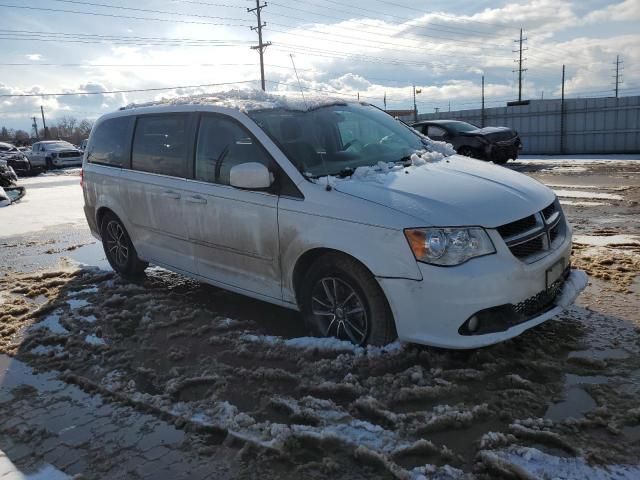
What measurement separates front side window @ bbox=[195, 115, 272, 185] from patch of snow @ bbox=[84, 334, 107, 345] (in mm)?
1482

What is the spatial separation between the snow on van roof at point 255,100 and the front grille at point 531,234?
1.96 m

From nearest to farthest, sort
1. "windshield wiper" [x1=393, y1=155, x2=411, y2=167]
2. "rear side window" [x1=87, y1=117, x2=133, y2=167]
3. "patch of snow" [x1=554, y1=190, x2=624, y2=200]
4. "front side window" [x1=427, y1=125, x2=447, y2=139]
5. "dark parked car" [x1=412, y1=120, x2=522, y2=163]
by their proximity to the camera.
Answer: "windshield wiper" [x1=393, y1=155, x2=411, y2=167] → "rear side window" [x1=87, y1=117, x2=133, y2=167] → "patch of snow" [x1=554, y1=190, x2=624, y2=200] → "dark parked car" [x1=412, y1=120, x2=522, y2=163] → "front side window" [x1=427, y1=125, x2=447, y2=139]

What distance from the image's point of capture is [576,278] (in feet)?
12.7

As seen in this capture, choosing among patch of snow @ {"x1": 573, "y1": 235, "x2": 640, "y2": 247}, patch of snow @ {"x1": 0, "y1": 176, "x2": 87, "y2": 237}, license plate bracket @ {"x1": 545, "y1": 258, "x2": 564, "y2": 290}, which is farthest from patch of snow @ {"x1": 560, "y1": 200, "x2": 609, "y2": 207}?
patch of snow @ {"x1": 0, "y1": 176, "x2": 87, "y2": 237}

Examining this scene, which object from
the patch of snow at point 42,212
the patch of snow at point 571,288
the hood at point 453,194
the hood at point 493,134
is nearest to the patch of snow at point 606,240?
the patch of snow at point 571,288

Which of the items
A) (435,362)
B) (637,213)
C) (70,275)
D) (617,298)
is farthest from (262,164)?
(637,213)

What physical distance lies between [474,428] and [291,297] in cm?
159

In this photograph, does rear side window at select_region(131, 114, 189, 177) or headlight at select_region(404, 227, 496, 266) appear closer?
headlight at select_region(404, 227, 496, 266)

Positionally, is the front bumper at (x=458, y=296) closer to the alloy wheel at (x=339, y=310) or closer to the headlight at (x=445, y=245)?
the headlight at (x=445, y=245)

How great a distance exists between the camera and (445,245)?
10.2 feet

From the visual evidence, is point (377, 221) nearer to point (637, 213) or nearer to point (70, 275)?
point (70, 275)

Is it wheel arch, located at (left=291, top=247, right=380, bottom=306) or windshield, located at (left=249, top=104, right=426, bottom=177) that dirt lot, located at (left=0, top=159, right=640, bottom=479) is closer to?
wheel arch, located at (left=291, top=247, right=380, bottom=306)

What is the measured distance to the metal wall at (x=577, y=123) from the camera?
2153cm

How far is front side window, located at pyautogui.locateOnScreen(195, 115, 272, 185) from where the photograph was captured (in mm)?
4035
